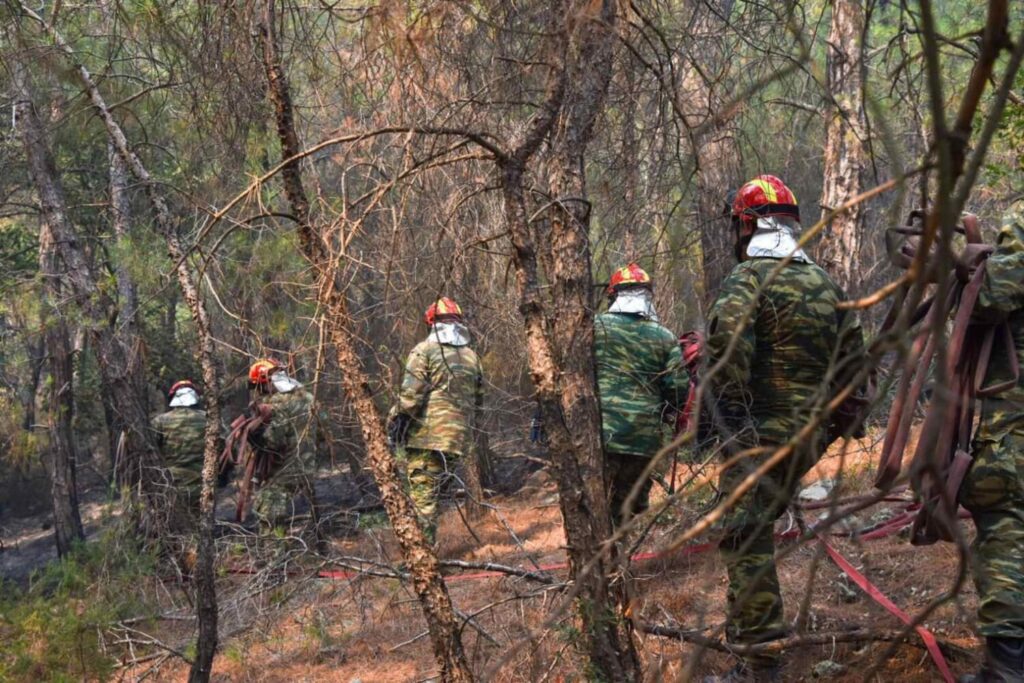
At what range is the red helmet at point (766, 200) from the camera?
4043mm

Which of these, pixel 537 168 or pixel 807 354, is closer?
pixel 807 354

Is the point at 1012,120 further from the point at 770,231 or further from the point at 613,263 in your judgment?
the point at 613,263

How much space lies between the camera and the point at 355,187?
1025 centimetres

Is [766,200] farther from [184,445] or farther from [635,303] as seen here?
[184,445]

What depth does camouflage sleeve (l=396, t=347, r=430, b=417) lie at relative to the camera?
7.23 metres

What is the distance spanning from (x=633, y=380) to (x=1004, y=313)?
8.06 ft

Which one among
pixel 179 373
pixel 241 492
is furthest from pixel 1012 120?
pixel 179 373

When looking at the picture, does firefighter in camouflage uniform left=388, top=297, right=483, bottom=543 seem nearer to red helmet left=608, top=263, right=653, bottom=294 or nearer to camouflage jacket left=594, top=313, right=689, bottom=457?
camouflage jacket left=594, top=313, right=689, bottom=457

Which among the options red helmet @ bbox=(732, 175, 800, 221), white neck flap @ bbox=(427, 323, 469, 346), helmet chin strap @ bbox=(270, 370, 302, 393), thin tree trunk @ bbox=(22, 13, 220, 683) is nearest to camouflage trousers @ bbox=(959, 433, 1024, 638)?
red helmet @ bbox=(732, 175, 800, 221)

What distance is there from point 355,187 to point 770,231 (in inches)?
270

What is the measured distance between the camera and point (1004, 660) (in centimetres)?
333

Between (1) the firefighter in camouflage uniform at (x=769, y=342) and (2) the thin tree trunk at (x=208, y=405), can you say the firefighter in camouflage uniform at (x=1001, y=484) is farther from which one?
(2) the thin tree trunk at (x=208, y=405)

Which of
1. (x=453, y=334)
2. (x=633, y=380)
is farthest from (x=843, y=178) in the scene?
(x=633, y=380)

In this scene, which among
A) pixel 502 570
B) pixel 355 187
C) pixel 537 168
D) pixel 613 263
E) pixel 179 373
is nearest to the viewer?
pixel 502 570
